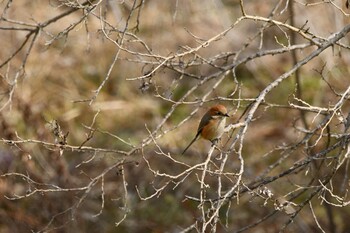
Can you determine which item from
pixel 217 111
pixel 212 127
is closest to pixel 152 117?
pixel 217 111

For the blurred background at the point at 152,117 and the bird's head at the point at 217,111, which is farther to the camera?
the blurred background at the point at 152,117

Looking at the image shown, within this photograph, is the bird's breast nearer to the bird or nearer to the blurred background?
the bird

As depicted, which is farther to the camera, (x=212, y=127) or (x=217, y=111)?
(x=217, y=111)

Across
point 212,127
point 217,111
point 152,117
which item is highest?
point 152,117

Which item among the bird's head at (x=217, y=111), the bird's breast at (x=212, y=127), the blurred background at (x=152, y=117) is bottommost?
the bird's breast at (x=212, y=127)

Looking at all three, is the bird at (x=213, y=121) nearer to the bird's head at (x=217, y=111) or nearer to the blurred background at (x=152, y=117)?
the bird's head at (x=217, y=111)

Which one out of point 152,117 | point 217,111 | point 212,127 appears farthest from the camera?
point 152,117

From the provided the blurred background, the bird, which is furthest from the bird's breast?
the blurred background

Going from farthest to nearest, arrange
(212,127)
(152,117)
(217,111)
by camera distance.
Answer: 1. (152,117)
2. (217,111)
3. (212,127)

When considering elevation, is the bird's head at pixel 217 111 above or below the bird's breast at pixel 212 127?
above

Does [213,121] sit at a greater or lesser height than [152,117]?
lesser

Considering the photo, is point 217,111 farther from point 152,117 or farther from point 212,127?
point 152,117

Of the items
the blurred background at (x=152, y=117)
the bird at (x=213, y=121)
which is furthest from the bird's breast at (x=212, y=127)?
the blurred background at (x=152, y=117)

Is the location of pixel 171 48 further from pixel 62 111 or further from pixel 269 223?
pixel 269 223
